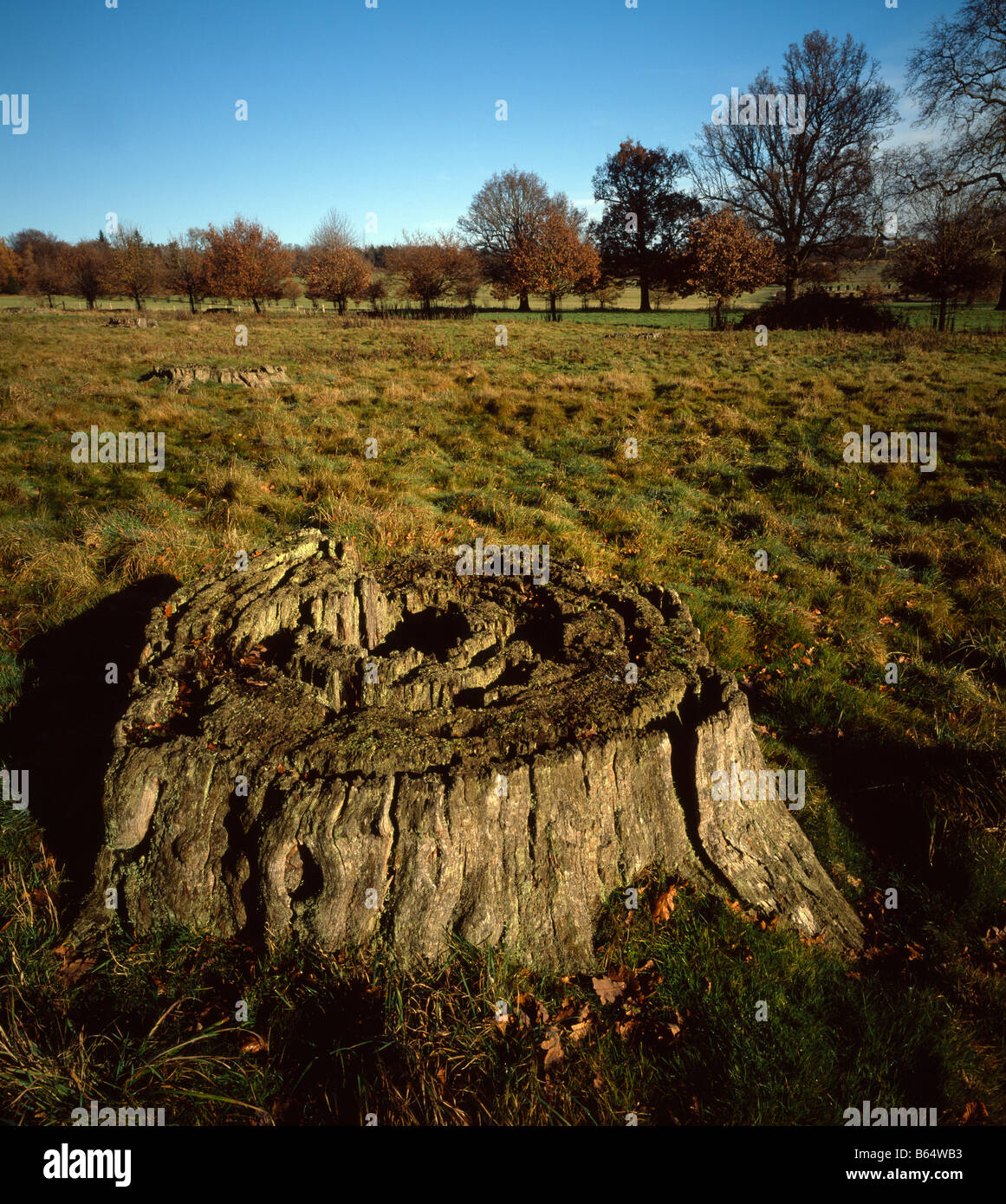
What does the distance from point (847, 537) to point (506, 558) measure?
549 cm

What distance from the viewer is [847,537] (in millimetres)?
7914

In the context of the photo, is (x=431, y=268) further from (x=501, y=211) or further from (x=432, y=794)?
(x=432, y=794)

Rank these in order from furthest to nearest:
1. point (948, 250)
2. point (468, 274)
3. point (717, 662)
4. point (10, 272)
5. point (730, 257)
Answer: point (10, 272) → point (468, 274) → point (730, 257) → point (948, 250) → point (717, 662)

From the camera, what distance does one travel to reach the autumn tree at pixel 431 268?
2028 inches

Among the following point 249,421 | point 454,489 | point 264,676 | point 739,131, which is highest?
point 739,131

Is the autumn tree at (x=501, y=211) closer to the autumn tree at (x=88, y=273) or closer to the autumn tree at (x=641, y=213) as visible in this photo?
the autumn tree at (x=641, y=213)

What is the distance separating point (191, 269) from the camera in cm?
5922

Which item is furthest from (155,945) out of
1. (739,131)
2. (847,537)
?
(739,131)

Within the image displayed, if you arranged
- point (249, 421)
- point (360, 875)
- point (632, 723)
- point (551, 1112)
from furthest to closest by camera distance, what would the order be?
point (249, 421), point (632, 723), point (360, 875), point (551, 1112)

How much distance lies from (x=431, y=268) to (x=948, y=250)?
3761 centimetres

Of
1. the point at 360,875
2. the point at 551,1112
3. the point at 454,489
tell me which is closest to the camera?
the point at 551,1112

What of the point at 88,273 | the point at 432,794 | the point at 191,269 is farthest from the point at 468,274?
the point at 432,794

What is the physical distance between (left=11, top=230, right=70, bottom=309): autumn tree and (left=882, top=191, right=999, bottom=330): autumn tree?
68.6 m

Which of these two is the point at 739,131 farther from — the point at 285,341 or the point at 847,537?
the point at 847,537
